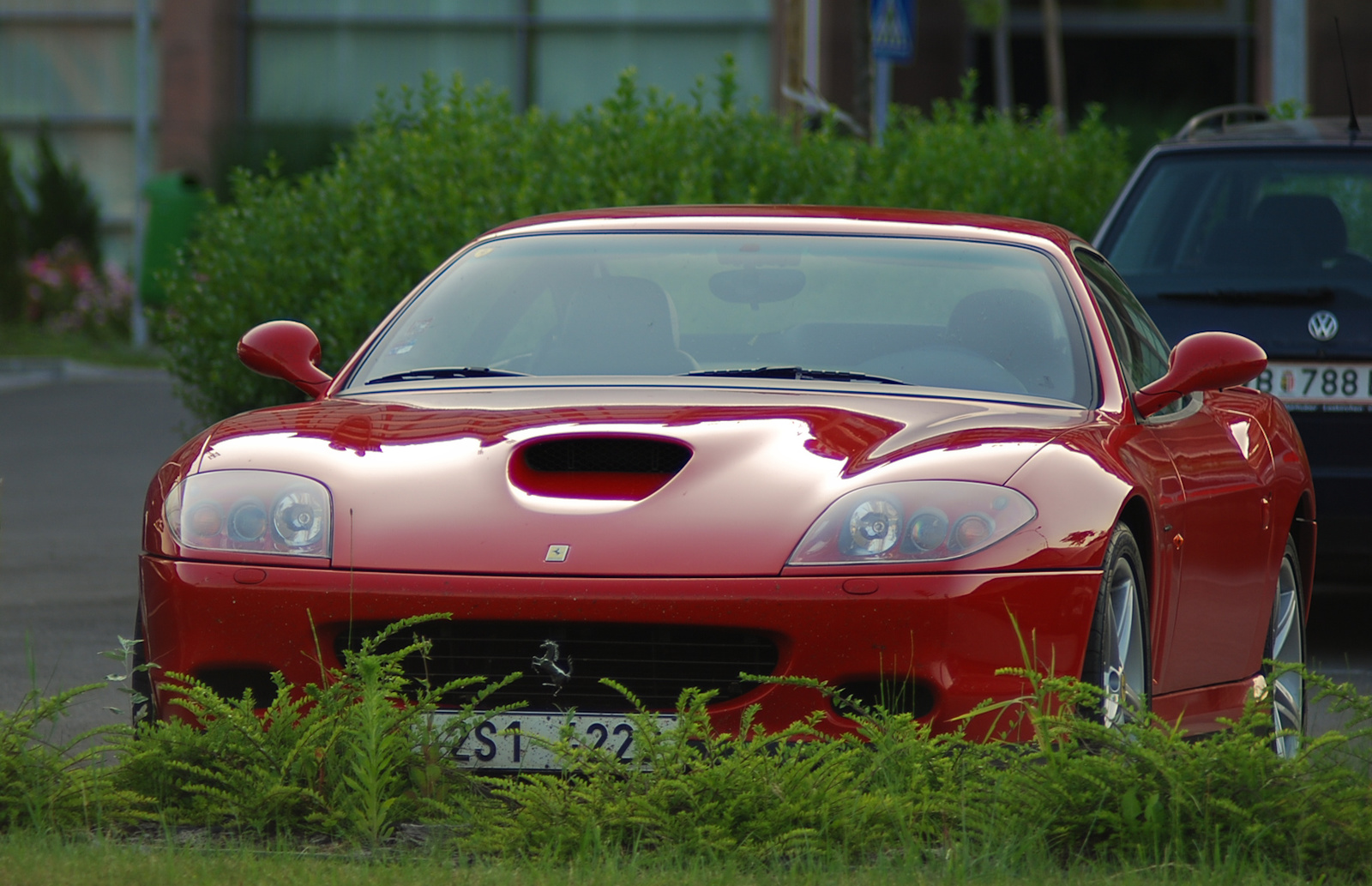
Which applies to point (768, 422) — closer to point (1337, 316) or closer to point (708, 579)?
point (708, 579)

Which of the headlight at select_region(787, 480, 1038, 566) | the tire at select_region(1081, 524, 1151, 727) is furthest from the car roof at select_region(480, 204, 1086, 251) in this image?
the headlight at select_region(787, 480, 1038, 566)

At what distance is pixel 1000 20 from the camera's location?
1125 inches

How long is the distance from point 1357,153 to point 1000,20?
2145 centimetres

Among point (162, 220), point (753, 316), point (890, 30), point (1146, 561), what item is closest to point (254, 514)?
point (753, 316)

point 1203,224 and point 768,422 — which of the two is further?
point 1203,224

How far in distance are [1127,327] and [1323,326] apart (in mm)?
1904

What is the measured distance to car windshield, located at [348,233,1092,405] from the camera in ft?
16.5

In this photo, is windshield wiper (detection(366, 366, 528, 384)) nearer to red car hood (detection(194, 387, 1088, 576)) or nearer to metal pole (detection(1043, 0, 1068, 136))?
red car hood (detection(194, 387, 1088, 576))

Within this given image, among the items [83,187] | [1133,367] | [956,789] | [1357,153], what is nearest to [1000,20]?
[83,187]

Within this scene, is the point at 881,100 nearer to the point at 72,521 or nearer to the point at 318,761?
the point at 72,521

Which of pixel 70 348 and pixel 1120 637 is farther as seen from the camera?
pixel 70 348

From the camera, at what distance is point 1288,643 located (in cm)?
577

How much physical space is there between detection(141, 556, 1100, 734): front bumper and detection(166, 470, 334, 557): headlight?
10 cm

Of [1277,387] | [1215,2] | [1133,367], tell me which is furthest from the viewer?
[1215,2]
